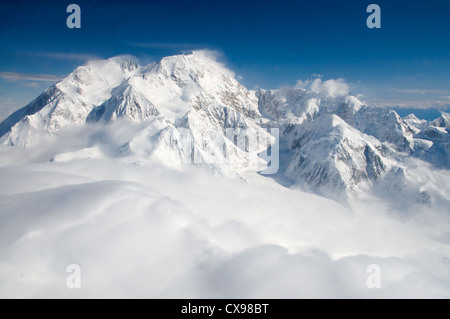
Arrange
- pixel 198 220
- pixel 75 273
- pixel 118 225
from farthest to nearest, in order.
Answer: pixel 198 220
pixel 118 225
pixel 75 273

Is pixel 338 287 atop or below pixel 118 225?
below

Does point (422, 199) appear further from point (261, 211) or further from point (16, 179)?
point (16, 179)
